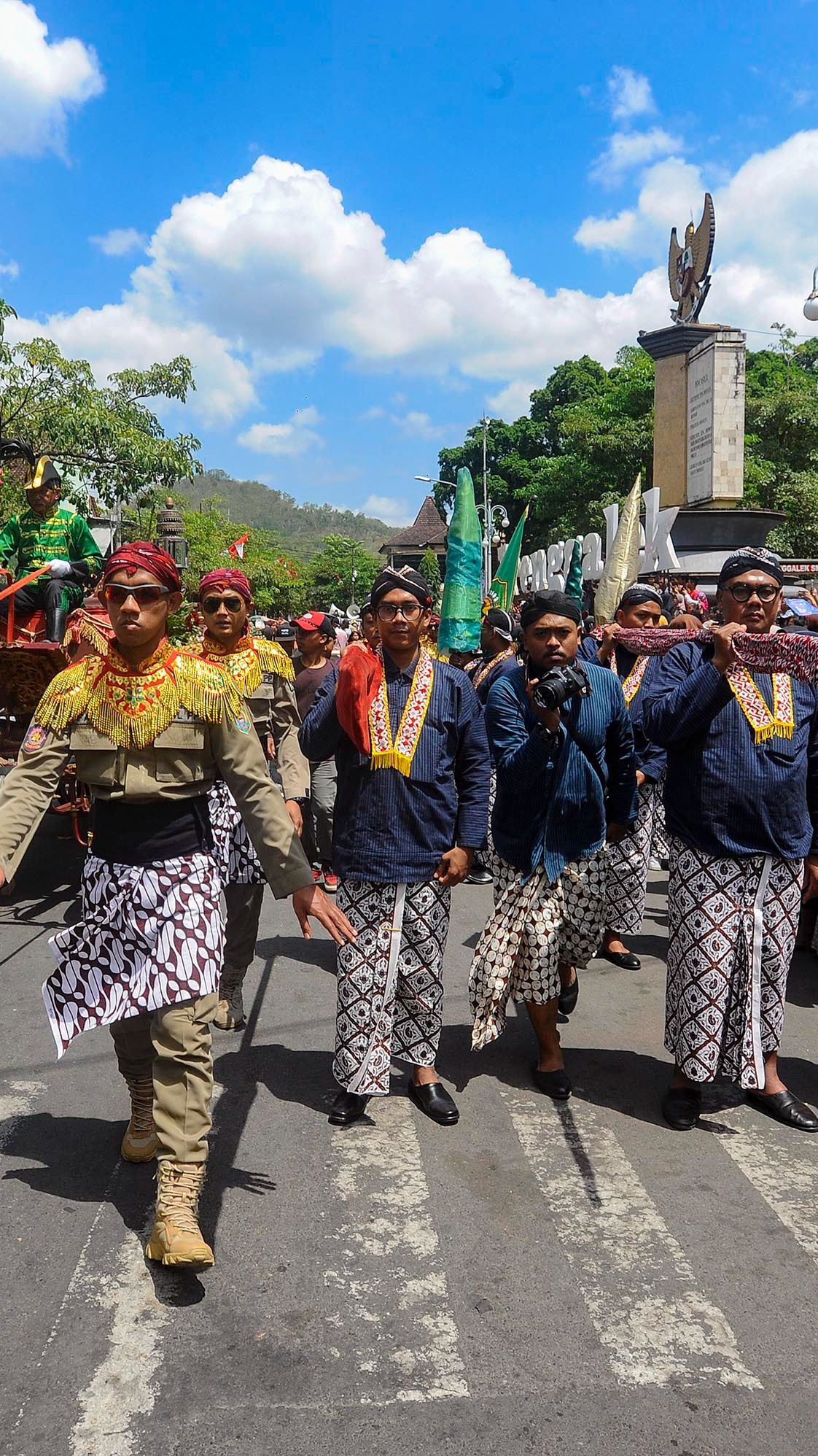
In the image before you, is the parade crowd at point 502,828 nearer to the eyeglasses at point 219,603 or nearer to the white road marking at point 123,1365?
the white road marking at point 123,1365

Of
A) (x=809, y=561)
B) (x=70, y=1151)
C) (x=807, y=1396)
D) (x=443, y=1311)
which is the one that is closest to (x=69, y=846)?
(x=70, y=1151)

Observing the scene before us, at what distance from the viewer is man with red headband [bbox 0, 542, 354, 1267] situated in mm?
2994

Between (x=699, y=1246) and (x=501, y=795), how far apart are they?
5.67 ft

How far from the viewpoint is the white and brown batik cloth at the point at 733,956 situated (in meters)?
3.86

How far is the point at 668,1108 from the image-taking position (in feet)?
13.1

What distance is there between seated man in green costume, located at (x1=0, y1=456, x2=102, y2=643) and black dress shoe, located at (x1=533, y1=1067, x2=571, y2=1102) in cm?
443

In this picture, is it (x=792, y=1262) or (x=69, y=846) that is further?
(x=69, y=846)

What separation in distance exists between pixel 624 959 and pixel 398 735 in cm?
275

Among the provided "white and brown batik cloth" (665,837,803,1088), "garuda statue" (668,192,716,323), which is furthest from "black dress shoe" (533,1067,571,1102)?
"garuda statue" (668,192,716,323)

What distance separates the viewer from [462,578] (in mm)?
7352

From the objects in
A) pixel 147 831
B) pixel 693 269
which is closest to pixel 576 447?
pixel 693 269

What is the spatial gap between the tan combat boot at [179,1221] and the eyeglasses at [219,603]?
2659 millimetres

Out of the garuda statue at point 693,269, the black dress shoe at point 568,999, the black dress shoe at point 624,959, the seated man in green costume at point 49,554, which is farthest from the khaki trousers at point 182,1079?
the garuda statue at point 693,269

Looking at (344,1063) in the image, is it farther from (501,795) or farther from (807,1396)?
(807,1396)
